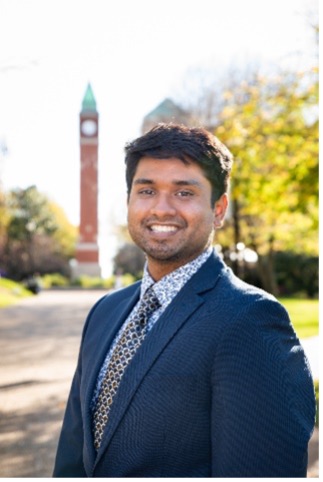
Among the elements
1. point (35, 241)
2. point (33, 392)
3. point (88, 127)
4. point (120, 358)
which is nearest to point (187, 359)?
point (120, 358)

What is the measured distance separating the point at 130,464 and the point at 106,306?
62 centimetres

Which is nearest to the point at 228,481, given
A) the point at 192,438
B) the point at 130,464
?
the point at 192,438

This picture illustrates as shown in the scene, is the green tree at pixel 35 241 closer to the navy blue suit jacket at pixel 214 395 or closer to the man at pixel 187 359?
the man at pixel 187 359

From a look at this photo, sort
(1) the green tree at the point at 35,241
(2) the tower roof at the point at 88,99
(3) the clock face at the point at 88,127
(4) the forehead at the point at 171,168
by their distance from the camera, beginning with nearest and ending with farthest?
(4) the forehead at the point at 171,168 < (2) the tower roof at the point at 88,99 < (3) the clock face at the point at 88,127 < (1) the green tree at the point at 35,241

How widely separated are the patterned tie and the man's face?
0.41 ft

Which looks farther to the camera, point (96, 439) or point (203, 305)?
point (96, 439)

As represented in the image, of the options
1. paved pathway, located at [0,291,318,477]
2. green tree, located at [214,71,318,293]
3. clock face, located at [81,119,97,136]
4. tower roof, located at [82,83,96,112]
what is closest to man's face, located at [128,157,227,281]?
paved pathway, located at [0,291,318,477]

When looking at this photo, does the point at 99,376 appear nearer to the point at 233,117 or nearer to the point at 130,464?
the point at 130,464

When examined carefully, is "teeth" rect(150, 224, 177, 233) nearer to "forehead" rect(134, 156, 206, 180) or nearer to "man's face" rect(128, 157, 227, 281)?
"man's face" rect(128, 157, 227, 281)

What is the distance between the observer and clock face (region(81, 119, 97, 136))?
30706mm

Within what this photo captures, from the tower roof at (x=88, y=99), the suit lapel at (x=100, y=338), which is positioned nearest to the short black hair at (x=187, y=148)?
the suit lapel at (x=100, y=338)

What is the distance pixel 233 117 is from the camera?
7.80 metres

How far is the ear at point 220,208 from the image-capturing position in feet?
6.06

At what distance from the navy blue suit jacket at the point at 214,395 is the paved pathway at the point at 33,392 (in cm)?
233
